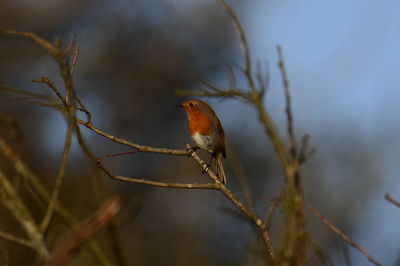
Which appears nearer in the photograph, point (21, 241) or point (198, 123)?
point (21, 241)

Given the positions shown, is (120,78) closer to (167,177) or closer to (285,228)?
(167,177)

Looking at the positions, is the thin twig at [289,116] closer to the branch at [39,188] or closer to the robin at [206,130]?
the branch at [39,188]

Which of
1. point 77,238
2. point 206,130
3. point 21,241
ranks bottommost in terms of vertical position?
Result: point 206,130

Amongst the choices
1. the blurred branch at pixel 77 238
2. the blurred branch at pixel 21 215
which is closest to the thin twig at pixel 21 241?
the blurred branch at pixel 21 215

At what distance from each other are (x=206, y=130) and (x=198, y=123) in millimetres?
93

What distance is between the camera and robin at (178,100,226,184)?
5109mm

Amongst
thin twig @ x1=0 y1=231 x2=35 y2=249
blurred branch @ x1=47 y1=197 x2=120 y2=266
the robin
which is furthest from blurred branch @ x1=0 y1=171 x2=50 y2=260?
the robin

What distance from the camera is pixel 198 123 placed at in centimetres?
516

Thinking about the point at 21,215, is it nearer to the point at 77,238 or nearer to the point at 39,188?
the point at 39,188

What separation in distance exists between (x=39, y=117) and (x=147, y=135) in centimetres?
336

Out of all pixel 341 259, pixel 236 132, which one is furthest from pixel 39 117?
pixel 341 259

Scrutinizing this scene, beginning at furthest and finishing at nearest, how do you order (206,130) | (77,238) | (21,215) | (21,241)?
1. (206,130)
2. (21,241)
3. (21,215)
4. (77,238)

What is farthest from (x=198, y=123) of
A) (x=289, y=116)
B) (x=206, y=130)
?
(x=289, y=116)

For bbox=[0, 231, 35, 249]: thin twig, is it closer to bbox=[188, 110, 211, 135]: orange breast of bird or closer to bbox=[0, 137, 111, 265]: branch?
bbox=[0, 137, 111, 265]: branch
